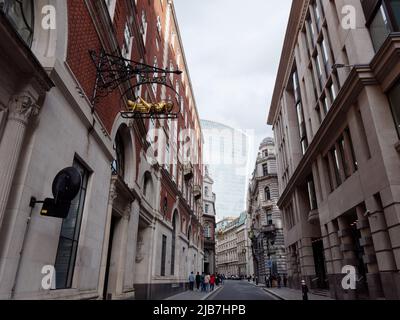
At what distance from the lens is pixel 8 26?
16.5 feet

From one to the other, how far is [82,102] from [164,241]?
1554 cm

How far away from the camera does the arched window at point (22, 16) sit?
6488 millimetres

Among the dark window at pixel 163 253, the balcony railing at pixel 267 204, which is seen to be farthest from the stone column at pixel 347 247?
the balcony railing at pixel 267 204

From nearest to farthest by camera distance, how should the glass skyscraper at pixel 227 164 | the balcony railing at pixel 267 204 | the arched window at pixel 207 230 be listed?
the balcony railing at pixel 267 204, the arched window at pixel 207 230, the glass skyscraper at pixel 227 164

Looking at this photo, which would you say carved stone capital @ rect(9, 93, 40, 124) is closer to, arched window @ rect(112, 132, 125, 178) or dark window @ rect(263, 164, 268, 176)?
arched window @ rect(112, 132, 125, 178)

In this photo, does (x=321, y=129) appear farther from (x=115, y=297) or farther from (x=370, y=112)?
(x=115, y=297)

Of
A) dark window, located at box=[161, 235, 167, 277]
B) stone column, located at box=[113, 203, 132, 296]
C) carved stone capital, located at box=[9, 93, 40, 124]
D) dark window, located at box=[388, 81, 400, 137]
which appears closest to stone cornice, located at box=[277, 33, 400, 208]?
dark window, located at box=[388, 81, 400, 137]

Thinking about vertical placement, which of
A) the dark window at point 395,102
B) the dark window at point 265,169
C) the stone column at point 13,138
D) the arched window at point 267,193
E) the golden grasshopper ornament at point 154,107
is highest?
the dark window at point 265,169

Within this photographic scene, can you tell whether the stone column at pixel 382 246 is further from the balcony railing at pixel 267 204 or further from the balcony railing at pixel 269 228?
the balcony railing at pixel 267 204

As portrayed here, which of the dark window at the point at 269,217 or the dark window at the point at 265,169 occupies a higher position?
the dark window at the point at 265,169

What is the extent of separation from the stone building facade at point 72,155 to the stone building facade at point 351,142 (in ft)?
38.1

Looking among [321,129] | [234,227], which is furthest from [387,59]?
[234,227]

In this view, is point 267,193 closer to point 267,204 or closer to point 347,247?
point 267,204

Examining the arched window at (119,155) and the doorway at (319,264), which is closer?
the arched window at (119,155)
